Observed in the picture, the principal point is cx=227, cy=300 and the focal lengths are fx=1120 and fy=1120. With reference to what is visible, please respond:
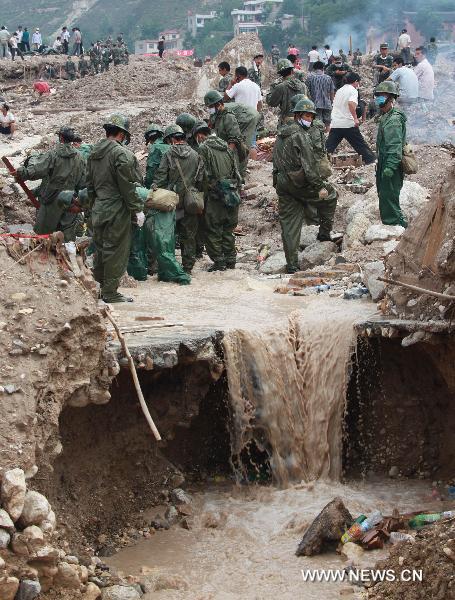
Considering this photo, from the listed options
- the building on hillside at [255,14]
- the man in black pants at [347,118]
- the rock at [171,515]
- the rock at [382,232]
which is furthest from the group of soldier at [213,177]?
the building on hillside at [255,14]

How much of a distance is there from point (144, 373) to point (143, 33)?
6371cm

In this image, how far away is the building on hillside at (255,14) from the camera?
59469 mm

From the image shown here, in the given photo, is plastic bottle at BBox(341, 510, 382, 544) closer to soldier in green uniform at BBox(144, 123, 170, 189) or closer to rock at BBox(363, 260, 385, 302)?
rock at BBox(363, 260, 385, 302)

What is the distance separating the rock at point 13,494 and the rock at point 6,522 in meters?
0.05

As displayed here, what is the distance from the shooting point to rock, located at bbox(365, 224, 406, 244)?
1273 cm

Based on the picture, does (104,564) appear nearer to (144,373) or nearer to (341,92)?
(144,373)

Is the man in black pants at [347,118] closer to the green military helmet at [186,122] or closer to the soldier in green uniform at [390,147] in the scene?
the soldier in green uniform at [390,147]

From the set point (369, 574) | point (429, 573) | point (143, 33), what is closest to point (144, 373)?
point (369, 574)

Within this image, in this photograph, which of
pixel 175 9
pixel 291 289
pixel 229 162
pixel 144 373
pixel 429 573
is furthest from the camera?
pixel 175 9

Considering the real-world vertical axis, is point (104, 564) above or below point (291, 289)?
below

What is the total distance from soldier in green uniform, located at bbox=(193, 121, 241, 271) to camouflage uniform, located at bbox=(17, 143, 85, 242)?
1.42 m

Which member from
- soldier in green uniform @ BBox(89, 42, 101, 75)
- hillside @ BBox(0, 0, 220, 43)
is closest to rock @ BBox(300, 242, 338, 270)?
soldier in green uniform @ BBox(89, 42, 101, 75)

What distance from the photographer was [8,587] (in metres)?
6.67

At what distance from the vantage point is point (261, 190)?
53.3ft
